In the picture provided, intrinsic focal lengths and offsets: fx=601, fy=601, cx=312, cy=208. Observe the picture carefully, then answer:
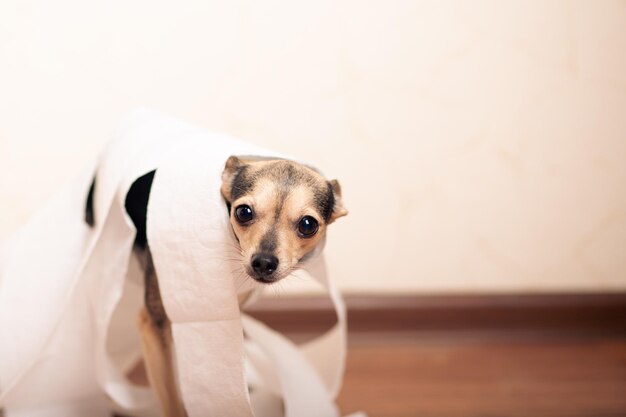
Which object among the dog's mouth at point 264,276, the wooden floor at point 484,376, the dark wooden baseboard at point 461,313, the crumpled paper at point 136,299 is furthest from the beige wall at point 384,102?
the dog's mouth at point 264,276

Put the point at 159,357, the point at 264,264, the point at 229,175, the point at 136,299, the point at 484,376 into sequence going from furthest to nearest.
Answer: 1. the point at 484,376
2. the point at 136,299
3. the point at 159,357
4. the point at 229,175
5. the point at 264,264

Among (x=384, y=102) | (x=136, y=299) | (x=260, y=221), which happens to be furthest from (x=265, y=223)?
(x=384, y=102)

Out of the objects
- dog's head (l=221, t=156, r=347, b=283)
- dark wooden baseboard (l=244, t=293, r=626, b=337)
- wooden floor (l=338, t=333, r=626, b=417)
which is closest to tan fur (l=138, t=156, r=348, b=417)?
dog's head (l=221, t=156, r=347, b=283)

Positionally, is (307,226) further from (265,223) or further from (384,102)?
(384,102)

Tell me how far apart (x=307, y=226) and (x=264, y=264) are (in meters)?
0.14

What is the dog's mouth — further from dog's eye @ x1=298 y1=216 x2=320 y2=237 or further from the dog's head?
dog's eye @ x1=298 y1=216 x2=320 y2=237

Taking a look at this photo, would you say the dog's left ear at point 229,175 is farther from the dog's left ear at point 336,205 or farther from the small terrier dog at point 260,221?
the dog's left ear at point 336,205

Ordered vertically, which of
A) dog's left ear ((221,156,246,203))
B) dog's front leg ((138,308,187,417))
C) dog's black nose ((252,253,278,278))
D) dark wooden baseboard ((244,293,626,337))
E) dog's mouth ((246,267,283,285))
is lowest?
dark wooden baseboard ((244,293,626,337))

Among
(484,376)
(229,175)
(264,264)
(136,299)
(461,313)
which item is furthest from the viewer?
(461,313)

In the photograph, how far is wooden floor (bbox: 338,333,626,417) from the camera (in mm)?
1651

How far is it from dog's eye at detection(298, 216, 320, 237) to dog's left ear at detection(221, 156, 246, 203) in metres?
0.15

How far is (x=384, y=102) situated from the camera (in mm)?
1877

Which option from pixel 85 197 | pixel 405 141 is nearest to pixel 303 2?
pixel 405 141

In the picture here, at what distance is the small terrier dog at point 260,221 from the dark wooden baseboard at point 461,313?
0.71m
